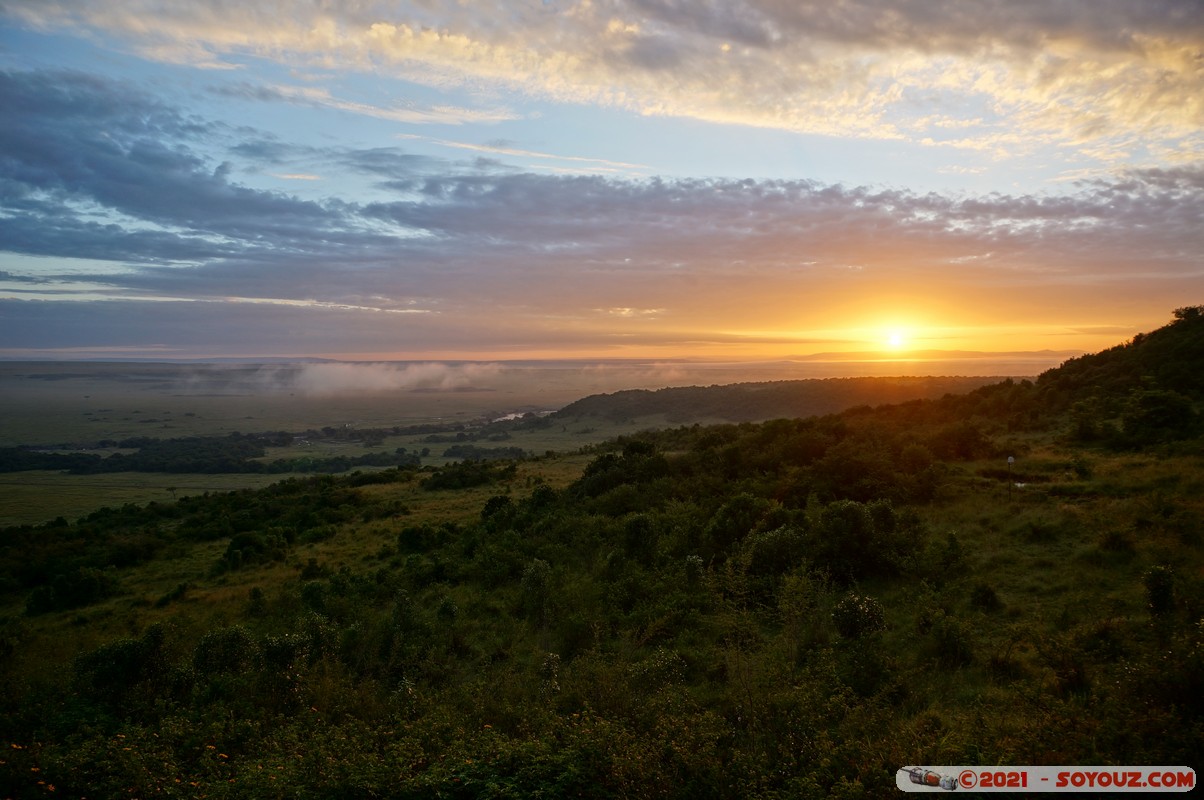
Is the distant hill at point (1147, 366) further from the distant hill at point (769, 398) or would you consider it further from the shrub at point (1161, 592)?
the distant hill at point (769, 398)

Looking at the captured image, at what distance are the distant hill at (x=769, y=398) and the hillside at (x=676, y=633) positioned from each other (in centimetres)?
5917

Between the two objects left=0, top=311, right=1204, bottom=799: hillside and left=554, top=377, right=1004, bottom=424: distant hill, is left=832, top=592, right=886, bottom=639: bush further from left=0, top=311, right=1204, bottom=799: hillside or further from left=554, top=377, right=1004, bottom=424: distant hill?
left=554, top=377, right=1004, bottom=424: distant hill

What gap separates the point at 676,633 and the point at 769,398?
284 ft

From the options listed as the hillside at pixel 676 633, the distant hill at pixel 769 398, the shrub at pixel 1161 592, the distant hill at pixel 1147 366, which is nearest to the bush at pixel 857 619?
the hillside at pixel 676 633

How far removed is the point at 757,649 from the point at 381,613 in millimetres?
11391

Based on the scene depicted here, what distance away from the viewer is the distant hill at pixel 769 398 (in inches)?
3324

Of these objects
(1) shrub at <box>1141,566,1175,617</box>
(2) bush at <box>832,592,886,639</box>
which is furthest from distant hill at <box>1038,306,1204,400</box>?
(2) bush at <box>832,592,886,639</box>

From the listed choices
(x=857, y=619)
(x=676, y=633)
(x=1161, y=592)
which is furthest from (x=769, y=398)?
(x=1161, y=592)

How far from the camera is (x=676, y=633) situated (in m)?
13.4

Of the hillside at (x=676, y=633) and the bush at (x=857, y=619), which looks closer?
the hillside at (x=676, y=633)

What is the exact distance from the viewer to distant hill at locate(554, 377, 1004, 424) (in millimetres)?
84438

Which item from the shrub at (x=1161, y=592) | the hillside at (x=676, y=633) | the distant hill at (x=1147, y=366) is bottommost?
the hillside at (x=676, y=633)

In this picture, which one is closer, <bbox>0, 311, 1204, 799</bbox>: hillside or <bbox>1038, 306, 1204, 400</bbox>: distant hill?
<bbox>0, 311, 1204, 799</bbox>: hillside

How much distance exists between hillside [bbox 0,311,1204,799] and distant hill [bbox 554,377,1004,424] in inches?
2330
